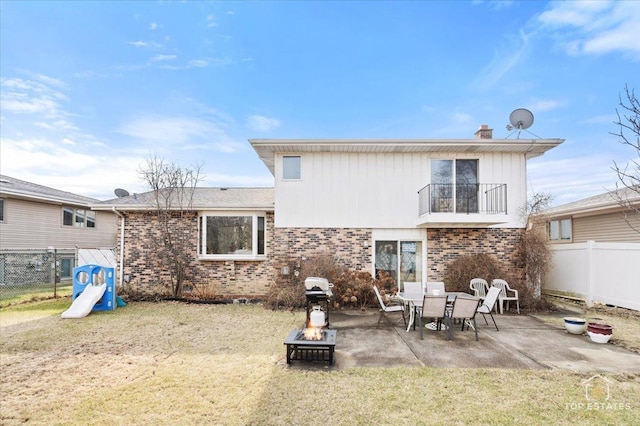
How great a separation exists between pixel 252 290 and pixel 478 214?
821 cm

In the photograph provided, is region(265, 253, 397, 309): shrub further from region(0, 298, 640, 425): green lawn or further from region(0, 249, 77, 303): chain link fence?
region(0, 249, 77, 303): chain link fence

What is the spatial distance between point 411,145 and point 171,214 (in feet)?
29.5

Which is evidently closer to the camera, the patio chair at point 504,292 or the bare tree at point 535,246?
the patio chair at point 504,292

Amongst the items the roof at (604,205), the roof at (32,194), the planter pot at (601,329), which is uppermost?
the roof at (32,194)

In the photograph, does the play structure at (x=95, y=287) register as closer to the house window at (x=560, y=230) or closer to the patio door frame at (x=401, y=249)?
the patio door frame at (x=401, y=249)

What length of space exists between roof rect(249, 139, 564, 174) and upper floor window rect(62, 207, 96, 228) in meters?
11.9

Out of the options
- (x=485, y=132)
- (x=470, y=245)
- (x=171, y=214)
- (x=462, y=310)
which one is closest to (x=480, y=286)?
(x=470, y=245)

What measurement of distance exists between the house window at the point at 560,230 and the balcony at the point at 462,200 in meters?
6.89

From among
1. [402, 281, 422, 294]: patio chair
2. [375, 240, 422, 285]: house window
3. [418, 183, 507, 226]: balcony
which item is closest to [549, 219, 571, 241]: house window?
[418, 183, 507, 226]: balcony

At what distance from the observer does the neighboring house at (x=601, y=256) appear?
9170 millimetres

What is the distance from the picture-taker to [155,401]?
3.89 m

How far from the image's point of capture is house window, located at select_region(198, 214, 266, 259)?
11.5 meters

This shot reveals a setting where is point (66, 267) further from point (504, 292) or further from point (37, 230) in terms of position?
point (504, 292)

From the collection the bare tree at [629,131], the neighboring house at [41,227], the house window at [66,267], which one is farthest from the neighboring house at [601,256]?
the house window at [66,267]
